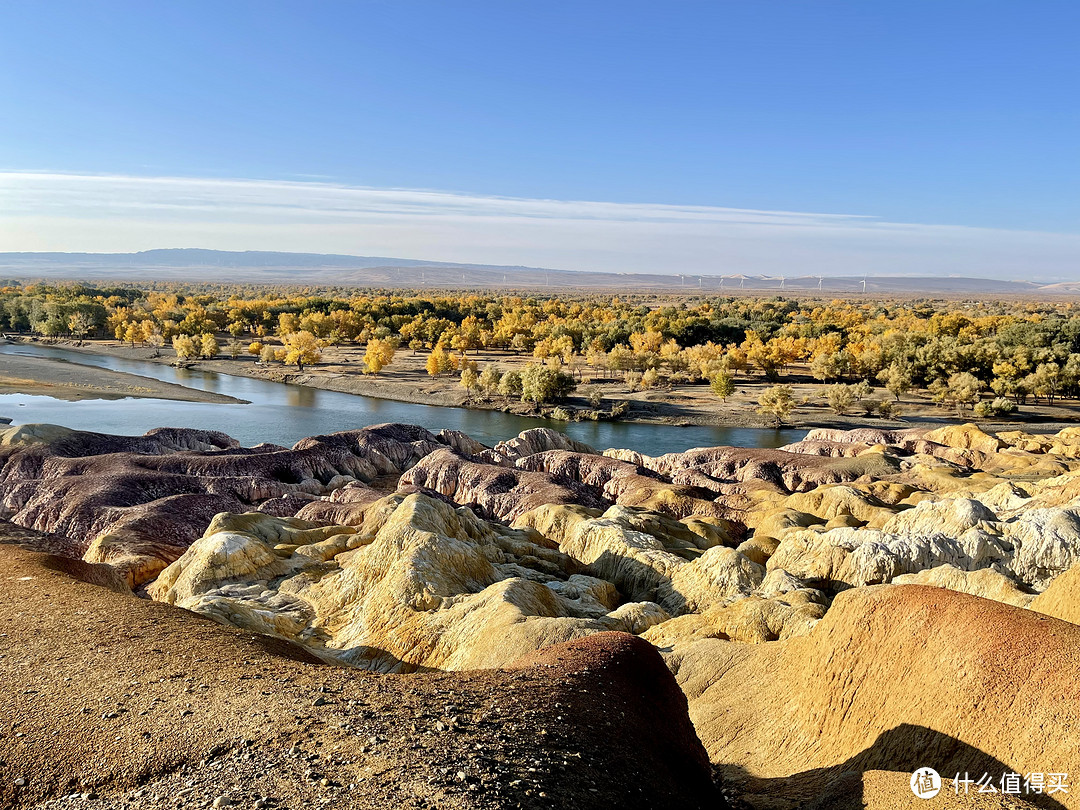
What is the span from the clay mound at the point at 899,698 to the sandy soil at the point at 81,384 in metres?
84.5

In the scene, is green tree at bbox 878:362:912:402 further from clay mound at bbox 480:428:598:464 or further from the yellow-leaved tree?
the yellow-leaved tree

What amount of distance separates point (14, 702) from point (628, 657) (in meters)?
10.5

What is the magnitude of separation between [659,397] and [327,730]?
276 ft

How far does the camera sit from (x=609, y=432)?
3024 inches

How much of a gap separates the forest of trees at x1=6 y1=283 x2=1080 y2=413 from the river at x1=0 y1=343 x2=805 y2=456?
9.78 meters

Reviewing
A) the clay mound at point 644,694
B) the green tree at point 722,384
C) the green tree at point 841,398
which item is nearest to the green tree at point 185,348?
the green tree at point 722,384

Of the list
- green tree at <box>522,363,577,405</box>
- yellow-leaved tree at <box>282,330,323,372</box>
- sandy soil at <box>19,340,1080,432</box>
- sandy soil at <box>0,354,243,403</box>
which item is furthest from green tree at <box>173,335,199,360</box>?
green tree at <box>522,363,577,405</box>

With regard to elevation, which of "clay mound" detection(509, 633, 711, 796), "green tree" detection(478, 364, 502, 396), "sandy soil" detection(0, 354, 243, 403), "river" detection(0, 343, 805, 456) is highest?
"clay mound" detection(509, 633, 711, 796)

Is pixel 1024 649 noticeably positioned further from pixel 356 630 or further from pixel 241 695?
pixel 356 630

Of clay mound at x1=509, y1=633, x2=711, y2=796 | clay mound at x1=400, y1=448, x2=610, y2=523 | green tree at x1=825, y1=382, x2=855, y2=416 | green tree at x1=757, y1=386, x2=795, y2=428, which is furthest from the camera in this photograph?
green tree at x1=825, y1=382, x2=855, y2=416

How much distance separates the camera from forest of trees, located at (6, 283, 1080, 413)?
91.1 m

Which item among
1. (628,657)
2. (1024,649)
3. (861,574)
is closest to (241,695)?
(628,657)

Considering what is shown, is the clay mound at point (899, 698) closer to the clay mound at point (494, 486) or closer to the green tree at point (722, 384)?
the clay mound at point (494, 486)

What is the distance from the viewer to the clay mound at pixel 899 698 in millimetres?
10867
